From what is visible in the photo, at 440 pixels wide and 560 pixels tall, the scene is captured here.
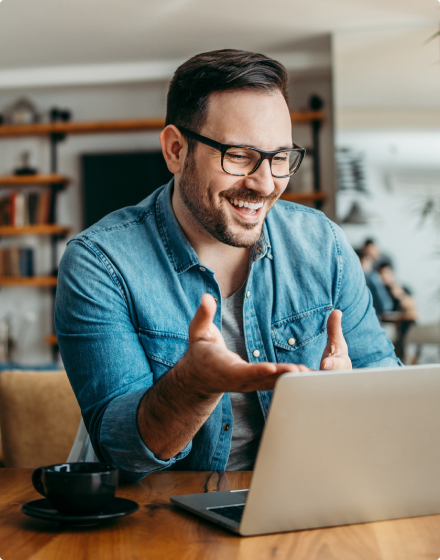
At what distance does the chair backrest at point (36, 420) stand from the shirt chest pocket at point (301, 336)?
566 mm

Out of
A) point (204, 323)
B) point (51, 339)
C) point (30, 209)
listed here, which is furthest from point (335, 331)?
point (30, 209)

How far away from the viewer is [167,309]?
115 centimetres

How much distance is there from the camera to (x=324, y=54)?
13.8ft

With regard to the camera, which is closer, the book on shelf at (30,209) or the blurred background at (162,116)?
the blurred background at (162,116)

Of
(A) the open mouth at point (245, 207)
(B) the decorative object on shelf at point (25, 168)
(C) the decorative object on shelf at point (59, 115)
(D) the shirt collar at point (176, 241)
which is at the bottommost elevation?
(D) the shirt collar at point (176, 241)

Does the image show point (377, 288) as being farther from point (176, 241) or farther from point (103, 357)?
point (103, 357)

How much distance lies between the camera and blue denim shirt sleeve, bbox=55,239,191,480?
2.96 ft

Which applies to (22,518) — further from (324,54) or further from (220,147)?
(324,54)

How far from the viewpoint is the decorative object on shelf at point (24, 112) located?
4618mm

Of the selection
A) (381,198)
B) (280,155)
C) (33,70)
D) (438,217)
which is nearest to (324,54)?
(381,198)

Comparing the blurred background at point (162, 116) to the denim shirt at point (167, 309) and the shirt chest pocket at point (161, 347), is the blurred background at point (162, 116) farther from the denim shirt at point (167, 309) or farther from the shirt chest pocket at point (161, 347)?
the shirt chest pocket at point (161, 347)

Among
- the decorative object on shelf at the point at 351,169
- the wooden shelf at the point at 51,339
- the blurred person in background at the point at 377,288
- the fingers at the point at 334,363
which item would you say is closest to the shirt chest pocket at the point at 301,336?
the fingers at the point at 334,363

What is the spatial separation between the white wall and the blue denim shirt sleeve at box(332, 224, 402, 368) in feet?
8.12

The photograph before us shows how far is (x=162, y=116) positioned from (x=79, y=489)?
4.21m
